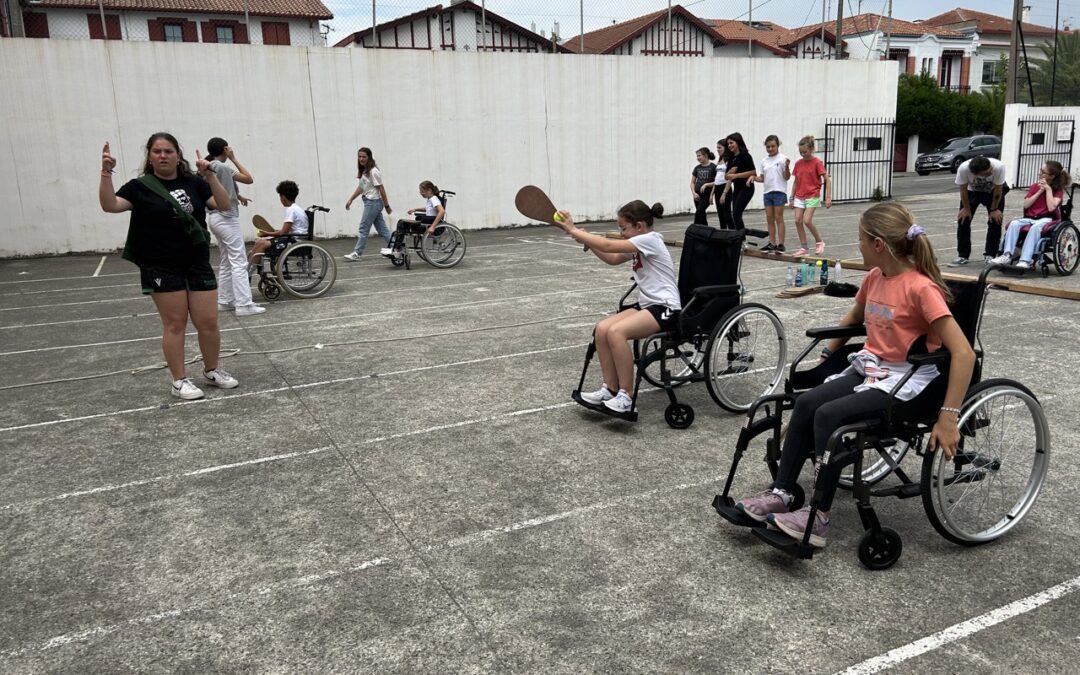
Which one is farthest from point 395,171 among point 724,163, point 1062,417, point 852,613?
point 852,613

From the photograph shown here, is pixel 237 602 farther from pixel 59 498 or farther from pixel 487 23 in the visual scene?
pixel 487 23

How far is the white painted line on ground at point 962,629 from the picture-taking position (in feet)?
9.08

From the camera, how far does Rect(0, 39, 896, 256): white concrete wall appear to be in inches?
599

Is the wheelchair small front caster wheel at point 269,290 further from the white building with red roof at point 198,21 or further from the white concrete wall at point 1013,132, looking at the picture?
the white building with red roof at point 198,21

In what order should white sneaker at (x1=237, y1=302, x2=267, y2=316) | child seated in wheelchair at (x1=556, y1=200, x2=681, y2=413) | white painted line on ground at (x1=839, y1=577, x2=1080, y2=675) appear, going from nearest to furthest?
white painted line on ground at (x1=839, y1=577, x2=1080, y2=675)
child seated in wheelchair at (x1=556, y1=200, x2=681, y2=413)
white sneaker at (x1=237, y1=302, x2=267, y2=316)

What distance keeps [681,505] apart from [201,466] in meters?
2.65

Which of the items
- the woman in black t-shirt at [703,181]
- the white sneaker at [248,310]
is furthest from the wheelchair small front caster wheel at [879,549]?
the woman in black t-shirt at [703,181]

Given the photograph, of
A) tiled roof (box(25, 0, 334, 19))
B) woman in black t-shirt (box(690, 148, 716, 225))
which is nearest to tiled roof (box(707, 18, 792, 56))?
tiled roof (box(25, 0, 334, 19))

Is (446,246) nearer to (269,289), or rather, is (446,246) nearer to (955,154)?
(269,289)

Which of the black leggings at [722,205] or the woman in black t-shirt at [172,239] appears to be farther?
the black leggings at [722,205]

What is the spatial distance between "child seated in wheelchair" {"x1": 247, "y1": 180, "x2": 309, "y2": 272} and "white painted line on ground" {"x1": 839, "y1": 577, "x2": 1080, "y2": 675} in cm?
842

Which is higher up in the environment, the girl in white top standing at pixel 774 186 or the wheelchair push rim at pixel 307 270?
the girl in white top standing at pixel 774 186

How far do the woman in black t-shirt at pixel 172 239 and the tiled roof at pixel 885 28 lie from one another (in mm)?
46716

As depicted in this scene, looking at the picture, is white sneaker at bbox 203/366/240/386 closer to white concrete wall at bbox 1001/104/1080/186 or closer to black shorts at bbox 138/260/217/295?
black shorts at bbox 138/260/217/295
